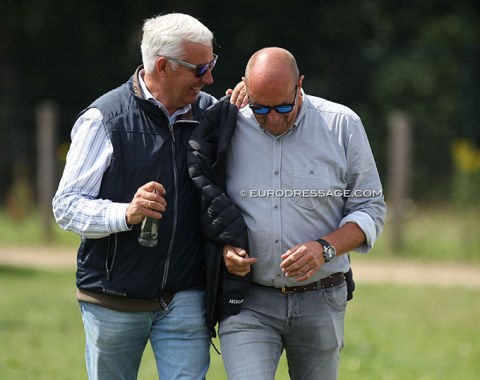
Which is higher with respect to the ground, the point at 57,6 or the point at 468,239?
the point at 57,6

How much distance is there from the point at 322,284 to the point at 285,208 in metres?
0.38

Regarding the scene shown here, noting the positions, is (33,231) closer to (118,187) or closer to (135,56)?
(135,56)

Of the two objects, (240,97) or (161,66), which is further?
(240,97)

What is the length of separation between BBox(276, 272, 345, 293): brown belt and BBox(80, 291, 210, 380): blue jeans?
0.41 m

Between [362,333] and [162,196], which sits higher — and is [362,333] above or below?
below

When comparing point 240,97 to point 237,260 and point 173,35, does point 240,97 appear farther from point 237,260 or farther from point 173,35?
point 237,260

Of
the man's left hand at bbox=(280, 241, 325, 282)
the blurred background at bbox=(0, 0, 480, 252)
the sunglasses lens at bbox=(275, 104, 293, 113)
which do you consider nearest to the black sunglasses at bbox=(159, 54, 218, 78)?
the sunglasses lens at bbox=(275, 104, 293, 113)

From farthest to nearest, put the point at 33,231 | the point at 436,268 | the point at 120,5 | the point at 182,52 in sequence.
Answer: the point at 120,5 → the point at 33,231 → the point at 436,268 → the point at 182,52

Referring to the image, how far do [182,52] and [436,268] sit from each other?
9.09 metres

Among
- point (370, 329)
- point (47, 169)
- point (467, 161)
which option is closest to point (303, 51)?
point (47, 169)

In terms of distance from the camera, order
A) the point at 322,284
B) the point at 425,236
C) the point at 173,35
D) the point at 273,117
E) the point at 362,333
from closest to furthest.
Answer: the point at 273,117 → the point at 173,35 → the point at 322,284 → the point at 362,333 → the point at 425,236

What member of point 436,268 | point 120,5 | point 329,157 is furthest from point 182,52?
point 120,5

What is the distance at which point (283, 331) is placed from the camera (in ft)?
15.4

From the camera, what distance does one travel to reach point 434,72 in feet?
72.5
